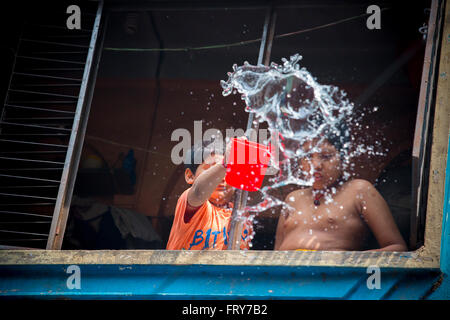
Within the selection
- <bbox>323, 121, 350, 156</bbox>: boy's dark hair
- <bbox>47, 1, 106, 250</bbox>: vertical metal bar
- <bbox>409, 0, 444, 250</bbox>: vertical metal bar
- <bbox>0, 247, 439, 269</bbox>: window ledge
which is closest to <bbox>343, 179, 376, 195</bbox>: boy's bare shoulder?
<bbox>323, 121, 350, 156</bbox>: boy's dark hair

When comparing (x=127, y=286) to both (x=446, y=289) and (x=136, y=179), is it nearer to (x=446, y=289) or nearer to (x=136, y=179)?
(x=446, y=289)

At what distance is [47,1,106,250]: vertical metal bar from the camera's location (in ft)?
8.87

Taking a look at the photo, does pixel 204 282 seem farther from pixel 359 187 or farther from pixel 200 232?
pixel 359 187

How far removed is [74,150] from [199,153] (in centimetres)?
94

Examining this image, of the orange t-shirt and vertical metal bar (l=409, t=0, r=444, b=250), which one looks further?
the orange t-shirt

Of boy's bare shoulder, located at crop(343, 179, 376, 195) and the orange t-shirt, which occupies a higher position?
boy's bare shoulder, located at crop(343, 179, 376, 195)

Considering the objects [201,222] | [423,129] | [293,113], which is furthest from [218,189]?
[423,129]

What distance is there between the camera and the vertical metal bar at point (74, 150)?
2.70 meters

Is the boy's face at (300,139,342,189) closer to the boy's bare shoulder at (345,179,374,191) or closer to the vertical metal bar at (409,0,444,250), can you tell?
the boy's bare shoulder at (345,179,374,191)

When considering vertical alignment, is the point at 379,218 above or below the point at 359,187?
below

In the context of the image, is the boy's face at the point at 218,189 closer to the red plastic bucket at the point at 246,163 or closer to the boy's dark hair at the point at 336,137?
the red plastic bucket at the point at 246,163

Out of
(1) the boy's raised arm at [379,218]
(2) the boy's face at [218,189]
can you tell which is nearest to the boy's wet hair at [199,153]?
(2) the boy's face at [218,189]

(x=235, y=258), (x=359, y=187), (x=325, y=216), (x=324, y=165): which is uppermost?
(x=324, y=165)

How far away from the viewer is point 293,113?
13.5 ft
